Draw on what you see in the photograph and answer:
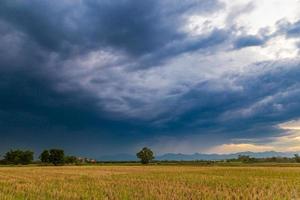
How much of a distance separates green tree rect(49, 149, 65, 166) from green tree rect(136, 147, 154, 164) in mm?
30392

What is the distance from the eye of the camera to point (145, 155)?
143 metres

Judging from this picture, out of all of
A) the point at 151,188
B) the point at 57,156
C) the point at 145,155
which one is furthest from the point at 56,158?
the point at 151,188

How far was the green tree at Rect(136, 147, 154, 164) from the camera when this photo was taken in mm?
142337

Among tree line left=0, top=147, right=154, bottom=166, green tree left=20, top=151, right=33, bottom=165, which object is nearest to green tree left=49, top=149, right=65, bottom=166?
tree line left=0, top=147, right=154, bottom=166

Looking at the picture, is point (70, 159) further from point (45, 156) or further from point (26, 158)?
point (26, 158)

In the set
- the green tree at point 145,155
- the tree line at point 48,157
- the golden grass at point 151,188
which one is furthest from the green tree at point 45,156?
the golden grass at point 151,188

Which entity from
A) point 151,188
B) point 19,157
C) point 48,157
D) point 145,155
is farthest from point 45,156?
point 151,188

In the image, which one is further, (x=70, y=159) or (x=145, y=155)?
(x=145, y=155)

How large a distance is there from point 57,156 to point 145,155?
114ft

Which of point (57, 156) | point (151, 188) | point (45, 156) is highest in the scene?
point (45, 156)

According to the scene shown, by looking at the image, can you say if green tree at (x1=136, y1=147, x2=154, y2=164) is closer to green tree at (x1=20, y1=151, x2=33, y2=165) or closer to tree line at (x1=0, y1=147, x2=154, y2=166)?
tree line at (x1=0, y1=147, x2=154, y2=166)

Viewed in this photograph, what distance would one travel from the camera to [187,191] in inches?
761

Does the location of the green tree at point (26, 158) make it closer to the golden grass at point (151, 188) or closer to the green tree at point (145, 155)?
the green tree at point (145, 155)

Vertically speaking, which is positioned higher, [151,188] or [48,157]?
[48,157]
